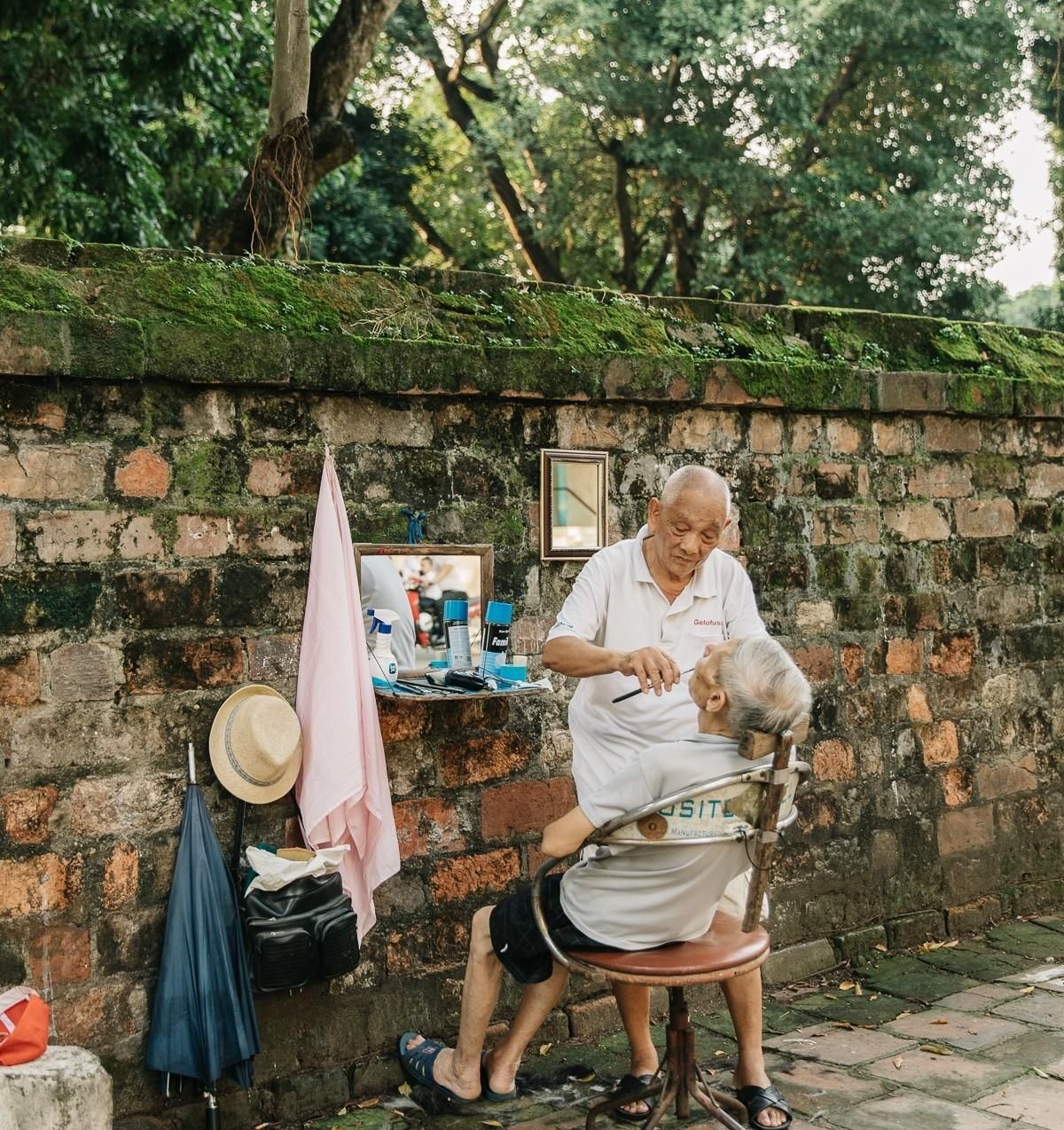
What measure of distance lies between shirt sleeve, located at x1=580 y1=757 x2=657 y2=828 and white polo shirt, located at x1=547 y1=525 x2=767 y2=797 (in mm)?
472

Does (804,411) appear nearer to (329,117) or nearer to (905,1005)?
(905,1005)

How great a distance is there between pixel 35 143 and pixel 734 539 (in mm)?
6373

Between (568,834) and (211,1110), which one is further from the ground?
(568,834)

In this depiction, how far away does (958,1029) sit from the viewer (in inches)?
174

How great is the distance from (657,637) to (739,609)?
0.28m

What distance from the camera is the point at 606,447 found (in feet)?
14.9

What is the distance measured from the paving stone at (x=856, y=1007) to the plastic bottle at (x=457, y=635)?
1802 mm

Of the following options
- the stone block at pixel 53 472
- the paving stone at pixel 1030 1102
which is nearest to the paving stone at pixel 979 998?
the paving stone at pixel 1030 1102

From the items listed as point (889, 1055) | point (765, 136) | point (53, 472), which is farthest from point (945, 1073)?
point (765, 136)

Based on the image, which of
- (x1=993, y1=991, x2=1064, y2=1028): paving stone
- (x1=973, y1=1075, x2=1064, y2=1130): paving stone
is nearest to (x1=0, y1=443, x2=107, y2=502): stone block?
(x1=973, y1=1075, x2=1064, y2=1130): paving stone

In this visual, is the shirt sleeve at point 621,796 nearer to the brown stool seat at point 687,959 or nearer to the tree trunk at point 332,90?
the brown stool seat at point 687,959

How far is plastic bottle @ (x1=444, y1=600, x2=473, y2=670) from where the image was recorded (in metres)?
4.18

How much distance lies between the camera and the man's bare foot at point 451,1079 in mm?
3678

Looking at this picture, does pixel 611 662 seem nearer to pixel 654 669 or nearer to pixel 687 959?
pixel 654 669
